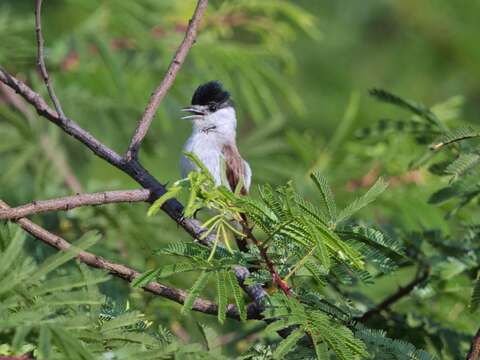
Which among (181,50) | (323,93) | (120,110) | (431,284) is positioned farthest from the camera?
(323,93)

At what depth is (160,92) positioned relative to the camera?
88.7 inches

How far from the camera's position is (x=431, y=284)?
2770 millimetres

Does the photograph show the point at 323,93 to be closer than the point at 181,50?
No

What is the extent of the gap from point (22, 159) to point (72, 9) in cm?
A: 253

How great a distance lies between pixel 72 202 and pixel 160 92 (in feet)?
1.44

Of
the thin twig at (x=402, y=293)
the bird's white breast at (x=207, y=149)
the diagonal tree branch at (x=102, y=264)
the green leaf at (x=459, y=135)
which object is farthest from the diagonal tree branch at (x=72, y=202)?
the bird's white breast at (x=207, y=149)

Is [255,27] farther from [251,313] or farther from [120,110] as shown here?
[251,313]

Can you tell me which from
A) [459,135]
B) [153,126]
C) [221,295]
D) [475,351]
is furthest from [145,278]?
[153,126]

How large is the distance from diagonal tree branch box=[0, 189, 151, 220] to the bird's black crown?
7.01 feet

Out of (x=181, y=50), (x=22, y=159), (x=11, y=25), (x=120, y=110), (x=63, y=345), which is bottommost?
(x=63, y=345)

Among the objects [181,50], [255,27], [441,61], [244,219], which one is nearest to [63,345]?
[244,219]

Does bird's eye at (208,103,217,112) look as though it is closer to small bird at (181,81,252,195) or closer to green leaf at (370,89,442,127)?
small bird at (181,81,252,195)

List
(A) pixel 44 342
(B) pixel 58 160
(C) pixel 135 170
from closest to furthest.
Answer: (A) pixel 44 342, (C) pixel 135 170, (B) pixel 58 160

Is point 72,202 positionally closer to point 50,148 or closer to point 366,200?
point 366,200
